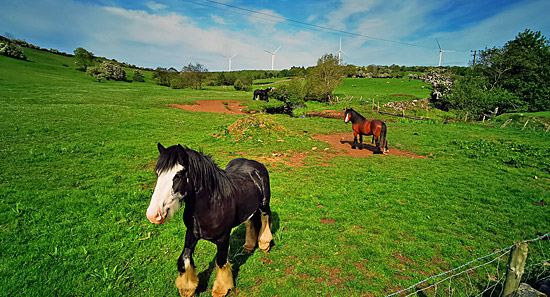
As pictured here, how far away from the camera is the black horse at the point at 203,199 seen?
265cm

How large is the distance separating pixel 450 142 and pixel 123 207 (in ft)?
57.9

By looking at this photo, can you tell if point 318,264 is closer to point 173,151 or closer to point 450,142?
point 173,151

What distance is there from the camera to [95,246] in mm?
4543

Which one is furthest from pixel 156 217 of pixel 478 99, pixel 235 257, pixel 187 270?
pixel 478 99

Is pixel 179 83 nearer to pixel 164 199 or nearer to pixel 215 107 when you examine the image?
pixel 215 107

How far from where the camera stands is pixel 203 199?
3156 mm

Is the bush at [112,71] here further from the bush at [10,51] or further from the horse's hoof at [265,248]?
the horse's hoof at [265,248]

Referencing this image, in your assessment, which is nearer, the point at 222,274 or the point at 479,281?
the point at 222,274

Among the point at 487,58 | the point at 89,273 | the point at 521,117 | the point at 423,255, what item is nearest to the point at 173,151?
the point at 89,273

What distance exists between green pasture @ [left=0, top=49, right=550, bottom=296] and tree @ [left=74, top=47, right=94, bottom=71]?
54.2 meters

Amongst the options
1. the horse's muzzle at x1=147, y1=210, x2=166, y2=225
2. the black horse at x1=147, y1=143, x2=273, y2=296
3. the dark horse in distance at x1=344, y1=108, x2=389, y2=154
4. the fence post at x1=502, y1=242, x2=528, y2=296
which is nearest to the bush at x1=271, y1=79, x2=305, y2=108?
the dark horse in distance at x1=344, y1=108, x2=389, y2=154

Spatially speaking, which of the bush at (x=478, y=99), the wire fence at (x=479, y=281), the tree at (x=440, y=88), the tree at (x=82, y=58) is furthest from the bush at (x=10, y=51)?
the tree at (x=440, y=88)

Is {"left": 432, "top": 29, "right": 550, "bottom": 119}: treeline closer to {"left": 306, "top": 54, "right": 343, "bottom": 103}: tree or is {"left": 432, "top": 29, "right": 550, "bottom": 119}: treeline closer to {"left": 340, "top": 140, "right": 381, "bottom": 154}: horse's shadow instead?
{"left": 306, "top": 54, "right": 343, "bottom": 103}: tree

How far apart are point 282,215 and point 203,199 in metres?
3.45
